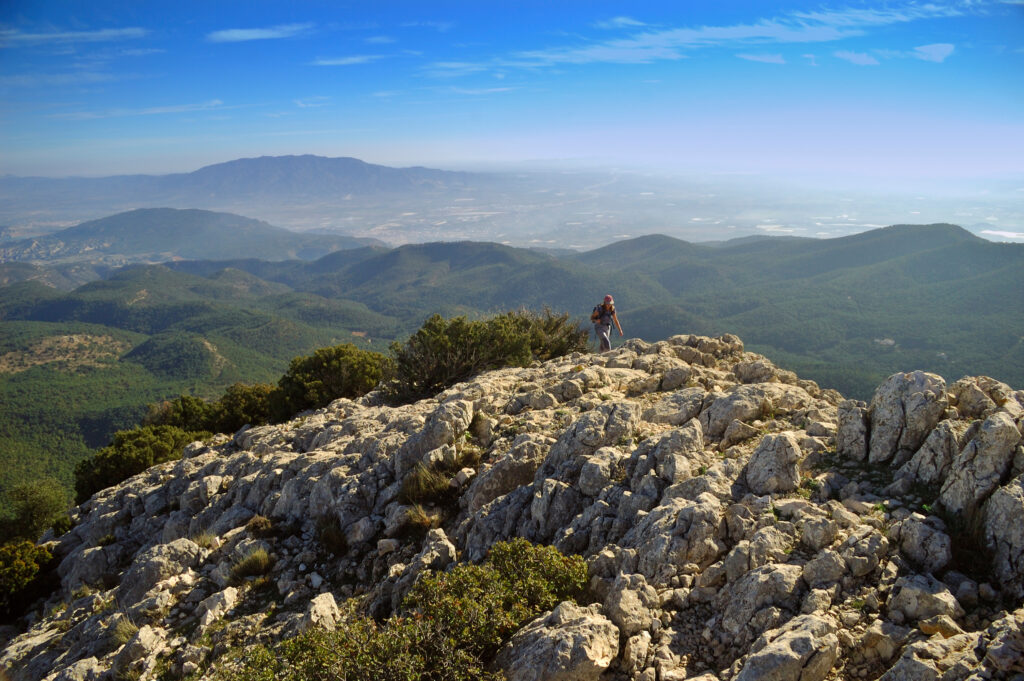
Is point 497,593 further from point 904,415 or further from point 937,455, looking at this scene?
point 904,415

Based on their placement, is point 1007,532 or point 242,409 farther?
point 242,409

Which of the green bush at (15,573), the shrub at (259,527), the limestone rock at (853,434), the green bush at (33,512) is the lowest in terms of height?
the green bush at (33,512)

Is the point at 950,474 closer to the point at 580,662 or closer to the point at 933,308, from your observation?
the point at 580,662

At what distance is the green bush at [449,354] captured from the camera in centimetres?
1914

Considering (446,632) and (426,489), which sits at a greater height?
(446,632)

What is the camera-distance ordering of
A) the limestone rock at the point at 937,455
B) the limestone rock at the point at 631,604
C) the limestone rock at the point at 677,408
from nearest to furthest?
the limestone rock at the point at 631,604 < the limestone rock at the point at 937,455 < the limestone rock at the point at 677,408

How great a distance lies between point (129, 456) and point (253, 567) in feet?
48.5

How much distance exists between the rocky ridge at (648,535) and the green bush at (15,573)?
27.7 inches

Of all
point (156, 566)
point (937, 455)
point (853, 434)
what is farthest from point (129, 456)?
point (937, 455)

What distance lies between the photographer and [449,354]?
63.3 ft

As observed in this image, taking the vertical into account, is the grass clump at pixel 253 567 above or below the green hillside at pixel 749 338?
above

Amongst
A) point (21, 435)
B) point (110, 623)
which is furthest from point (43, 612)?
point (21, 435)

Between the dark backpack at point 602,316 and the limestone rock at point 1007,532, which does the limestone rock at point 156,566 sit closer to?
the limestone rock at point 1007,532

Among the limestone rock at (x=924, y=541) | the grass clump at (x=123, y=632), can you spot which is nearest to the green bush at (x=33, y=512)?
the grass clump at (x=123, y=632)
